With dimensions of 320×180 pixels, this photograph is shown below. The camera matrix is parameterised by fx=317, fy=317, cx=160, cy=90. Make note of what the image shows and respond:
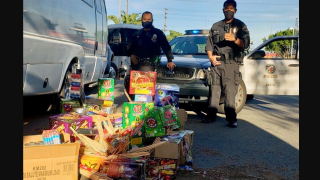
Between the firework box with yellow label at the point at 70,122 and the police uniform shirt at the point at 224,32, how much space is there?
9.40 ft

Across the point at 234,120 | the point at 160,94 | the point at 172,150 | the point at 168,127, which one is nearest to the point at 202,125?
the point at 234,120

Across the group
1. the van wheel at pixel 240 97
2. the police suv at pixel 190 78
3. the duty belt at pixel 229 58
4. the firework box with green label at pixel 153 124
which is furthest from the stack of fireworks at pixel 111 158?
the van wheel at pixel 240 97

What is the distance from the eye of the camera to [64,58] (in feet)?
18.1

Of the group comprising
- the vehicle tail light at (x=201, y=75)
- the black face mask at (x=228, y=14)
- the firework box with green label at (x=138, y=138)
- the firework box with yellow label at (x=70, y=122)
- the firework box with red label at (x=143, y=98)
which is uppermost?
the black face mask at (x=228, y=14)

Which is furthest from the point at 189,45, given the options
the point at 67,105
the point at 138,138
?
the point at 138,138

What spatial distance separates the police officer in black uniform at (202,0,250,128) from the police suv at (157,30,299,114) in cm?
43

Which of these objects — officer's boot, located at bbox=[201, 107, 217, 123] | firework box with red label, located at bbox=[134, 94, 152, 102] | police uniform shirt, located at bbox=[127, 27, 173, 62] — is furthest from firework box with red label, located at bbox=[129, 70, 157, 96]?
officer's boot, located at bbox=[201, 107, 217, 123]

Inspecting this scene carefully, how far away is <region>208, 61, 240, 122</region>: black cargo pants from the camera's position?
5746 millimetres

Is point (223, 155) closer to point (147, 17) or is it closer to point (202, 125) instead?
point (202, 125)

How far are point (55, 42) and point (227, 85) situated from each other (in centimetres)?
306

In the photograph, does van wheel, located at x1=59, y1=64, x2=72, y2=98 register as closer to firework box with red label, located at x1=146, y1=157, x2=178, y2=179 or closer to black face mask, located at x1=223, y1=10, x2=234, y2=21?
black face mask, located at x1=223, y1=10, x2=234, y2=21

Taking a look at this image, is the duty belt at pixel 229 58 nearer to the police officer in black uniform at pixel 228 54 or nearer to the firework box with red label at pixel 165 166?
the police officer in black uniform at pixel 228 54

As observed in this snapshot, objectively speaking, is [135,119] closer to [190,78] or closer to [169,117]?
[169,117]

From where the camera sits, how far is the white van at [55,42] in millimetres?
4273
